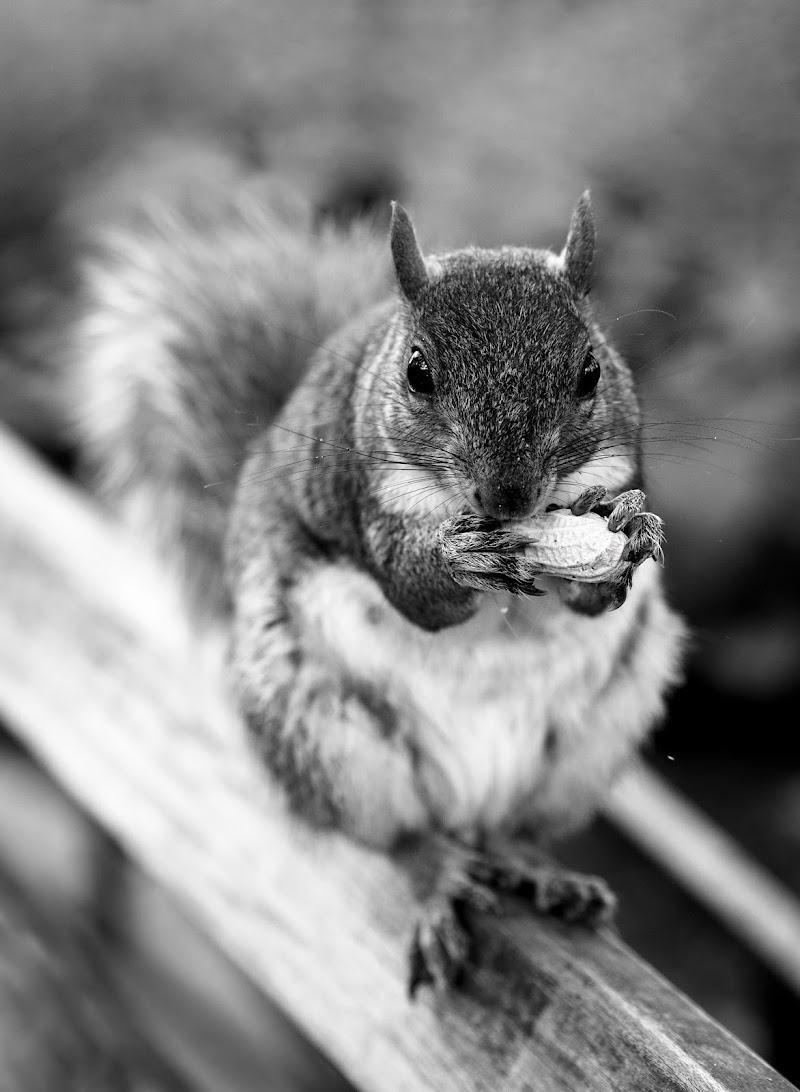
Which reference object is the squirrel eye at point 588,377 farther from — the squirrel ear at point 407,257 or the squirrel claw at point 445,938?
the squirrel claw at point 445,938

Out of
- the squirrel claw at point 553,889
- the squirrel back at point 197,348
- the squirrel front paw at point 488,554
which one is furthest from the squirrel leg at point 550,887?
the squirrel back at point 197,348

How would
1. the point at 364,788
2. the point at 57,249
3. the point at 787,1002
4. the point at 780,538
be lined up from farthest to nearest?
the point at 57,249 < the point at 780,538 < the point at 787,1002 < the point at 364,788

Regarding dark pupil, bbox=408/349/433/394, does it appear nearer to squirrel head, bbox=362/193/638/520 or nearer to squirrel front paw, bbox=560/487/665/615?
squirrel head, bbox=362/193/638/520

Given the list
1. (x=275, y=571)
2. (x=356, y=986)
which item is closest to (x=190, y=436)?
(x=275, y=571)

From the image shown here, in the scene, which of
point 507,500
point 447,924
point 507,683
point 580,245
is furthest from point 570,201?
point 447,924

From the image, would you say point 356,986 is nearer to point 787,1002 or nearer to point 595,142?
point 787,1002

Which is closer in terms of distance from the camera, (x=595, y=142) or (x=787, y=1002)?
(x=787, y=1002)
